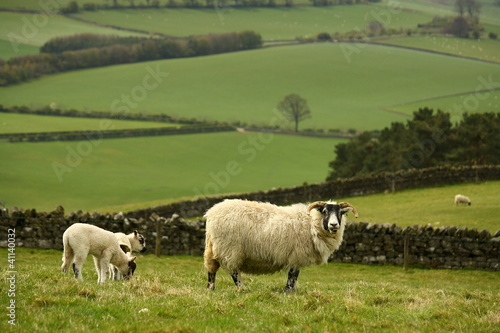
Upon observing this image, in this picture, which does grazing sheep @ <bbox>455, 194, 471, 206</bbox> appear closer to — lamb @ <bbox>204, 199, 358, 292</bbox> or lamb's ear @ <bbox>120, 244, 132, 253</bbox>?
lamb @ <bbox>204, 199, 358, 292</bbox>

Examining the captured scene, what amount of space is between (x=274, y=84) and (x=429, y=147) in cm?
7774

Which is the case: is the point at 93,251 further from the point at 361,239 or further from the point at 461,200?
the point at 461,200

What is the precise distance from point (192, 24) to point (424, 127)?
11597 centimetres

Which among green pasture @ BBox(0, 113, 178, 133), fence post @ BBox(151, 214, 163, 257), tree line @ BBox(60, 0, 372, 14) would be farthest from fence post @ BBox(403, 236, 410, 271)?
tree line @ BBox(60, 0, 372, 14)

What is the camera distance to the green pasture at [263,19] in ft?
499

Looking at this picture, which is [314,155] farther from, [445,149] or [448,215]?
[448,215]

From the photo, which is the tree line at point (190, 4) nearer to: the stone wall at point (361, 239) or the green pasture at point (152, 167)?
the green pasture at point (152, 167)

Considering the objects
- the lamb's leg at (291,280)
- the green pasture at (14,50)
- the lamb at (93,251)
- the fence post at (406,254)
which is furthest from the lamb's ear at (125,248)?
the green pasture at (14,50)

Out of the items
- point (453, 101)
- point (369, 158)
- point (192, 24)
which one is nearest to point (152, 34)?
point (192, 24)

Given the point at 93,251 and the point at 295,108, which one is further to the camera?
the point at 295,108

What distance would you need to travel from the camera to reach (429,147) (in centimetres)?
4878

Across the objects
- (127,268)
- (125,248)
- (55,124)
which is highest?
(125,248)

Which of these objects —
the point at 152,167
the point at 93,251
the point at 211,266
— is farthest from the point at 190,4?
the point at 211,266

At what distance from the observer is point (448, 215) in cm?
2667
